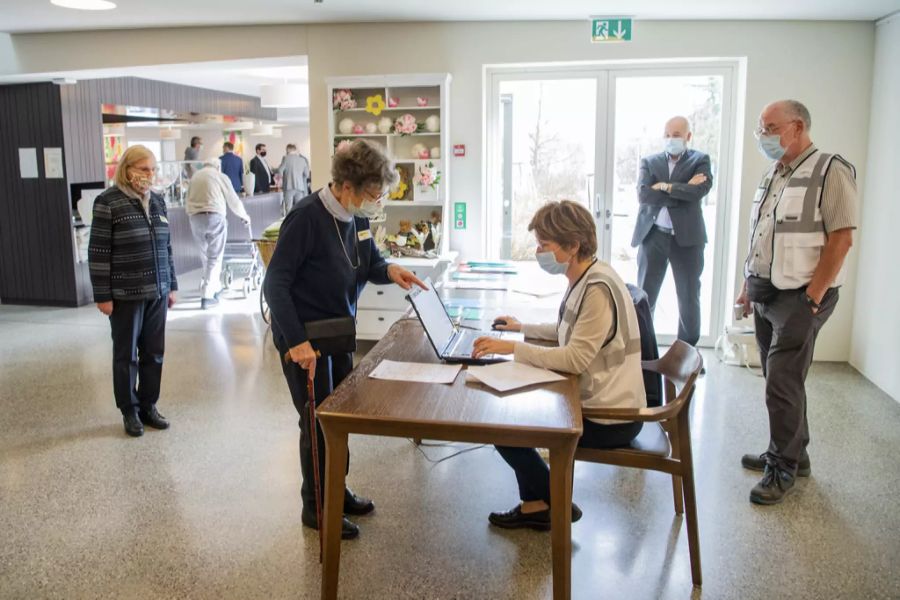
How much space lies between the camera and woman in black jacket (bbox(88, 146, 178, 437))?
11.6 feet

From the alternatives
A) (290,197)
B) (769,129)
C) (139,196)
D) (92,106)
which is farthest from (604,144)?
(290,197)

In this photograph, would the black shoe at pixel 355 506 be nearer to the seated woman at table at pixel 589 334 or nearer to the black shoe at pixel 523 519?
the black shoe at pixel 523 519

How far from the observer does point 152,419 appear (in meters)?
3.87

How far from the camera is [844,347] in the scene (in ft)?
16.5

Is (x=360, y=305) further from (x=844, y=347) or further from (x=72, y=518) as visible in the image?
(x=844, y=347)

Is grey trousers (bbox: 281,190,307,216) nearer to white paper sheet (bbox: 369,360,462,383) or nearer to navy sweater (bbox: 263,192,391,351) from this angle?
navy sweater (bbox: 263,192,391,351)

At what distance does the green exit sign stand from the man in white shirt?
389cm

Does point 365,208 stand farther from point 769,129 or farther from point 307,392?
point 769,129

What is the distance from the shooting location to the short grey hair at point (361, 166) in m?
2.41

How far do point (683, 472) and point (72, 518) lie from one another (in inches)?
93.3

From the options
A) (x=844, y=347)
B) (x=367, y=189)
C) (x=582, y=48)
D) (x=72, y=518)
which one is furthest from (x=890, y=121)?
(x=72, y=518)

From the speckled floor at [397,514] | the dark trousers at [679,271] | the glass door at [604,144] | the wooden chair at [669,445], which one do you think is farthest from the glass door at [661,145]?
the wooden chair at [669,445]

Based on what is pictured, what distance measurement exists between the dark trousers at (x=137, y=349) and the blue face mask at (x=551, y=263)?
7.37ft

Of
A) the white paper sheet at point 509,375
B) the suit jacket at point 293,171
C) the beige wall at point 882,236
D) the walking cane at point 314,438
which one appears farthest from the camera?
the suit jacket at point 293,171
